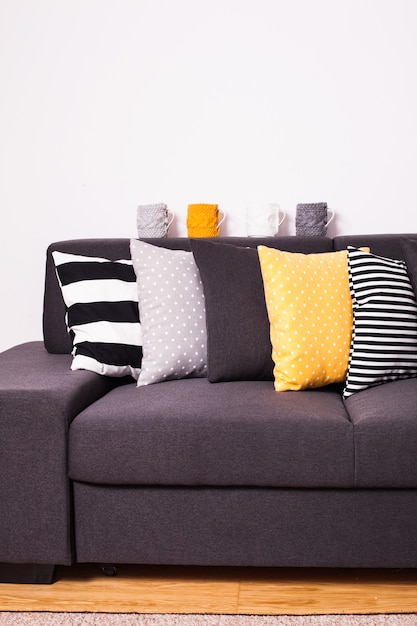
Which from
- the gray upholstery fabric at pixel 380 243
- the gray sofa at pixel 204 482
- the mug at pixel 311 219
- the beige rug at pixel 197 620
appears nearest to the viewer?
the beige rug at pixel 197 620

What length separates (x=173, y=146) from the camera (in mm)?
3156

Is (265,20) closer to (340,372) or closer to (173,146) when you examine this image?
(173,146)

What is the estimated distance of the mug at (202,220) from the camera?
2.98 m

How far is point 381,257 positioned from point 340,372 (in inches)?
17.5

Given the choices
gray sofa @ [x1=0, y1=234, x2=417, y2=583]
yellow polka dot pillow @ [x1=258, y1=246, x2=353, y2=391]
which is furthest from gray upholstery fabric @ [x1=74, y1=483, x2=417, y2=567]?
yellow polka dot pillow @ [x1=258, y1=246, x2=353, y2=391]

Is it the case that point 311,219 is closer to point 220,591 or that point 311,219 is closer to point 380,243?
point 380,243

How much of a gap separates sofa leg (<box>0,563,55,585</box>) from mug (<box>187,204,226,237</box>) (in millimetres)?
1349

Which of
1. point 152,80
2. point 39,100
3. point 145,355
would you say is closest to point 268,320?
point 145,355

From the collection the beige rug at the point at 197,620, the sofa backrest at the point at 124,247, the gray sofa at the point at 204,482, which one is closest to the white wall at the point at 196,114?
the sofa backrest at the point at 124,247

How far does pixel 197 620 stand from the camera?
6.40 feet

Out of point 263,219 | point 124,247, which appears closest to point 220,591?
point 124,247

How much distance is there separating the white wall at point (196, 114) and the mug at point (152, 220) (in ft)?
0.63

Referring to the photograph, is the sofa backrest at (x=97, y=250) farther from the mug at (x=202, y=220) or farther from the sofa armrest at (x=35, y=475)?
the sofa armrest at (x=35, y=475)

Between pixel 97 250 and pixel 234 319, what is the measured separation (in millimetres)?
673
